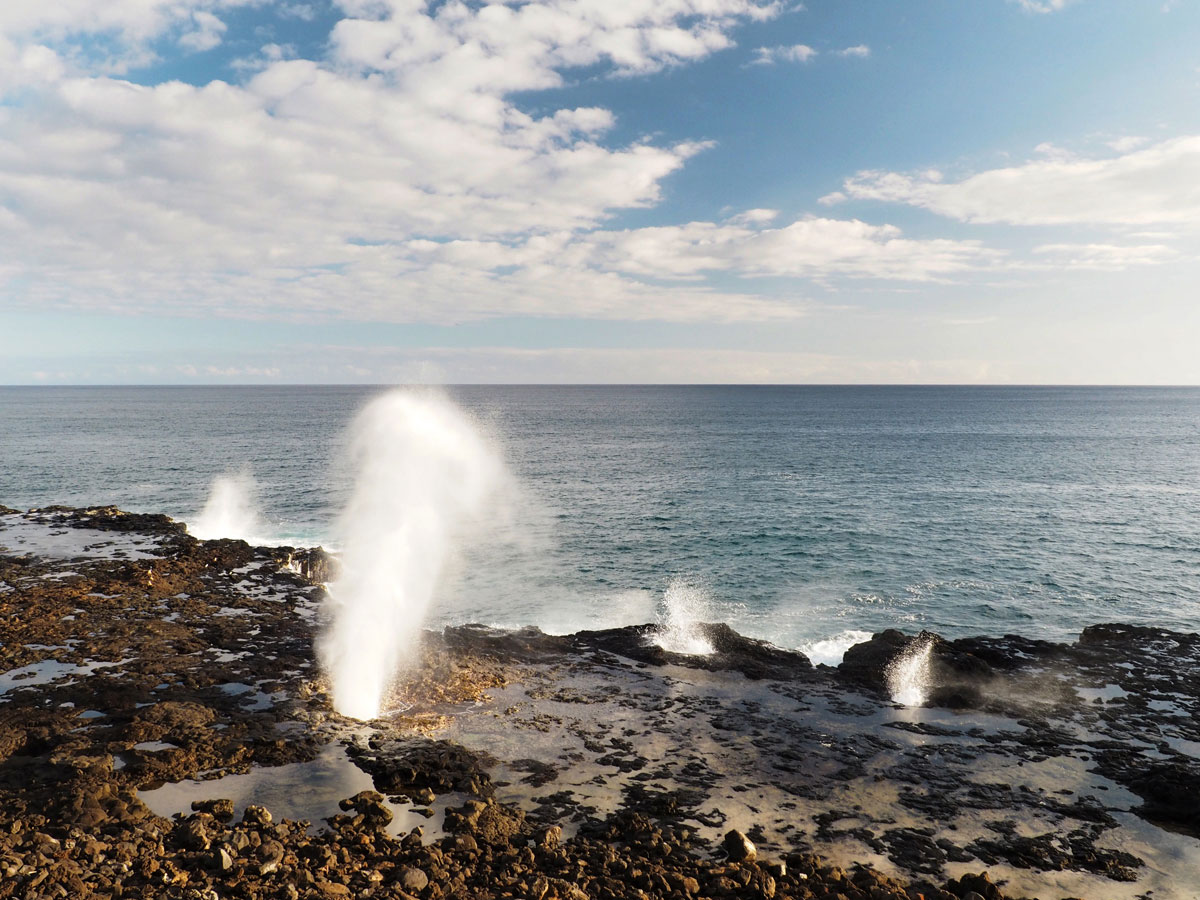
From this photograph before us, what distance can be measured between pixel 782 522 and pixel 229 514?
4990 centimetres

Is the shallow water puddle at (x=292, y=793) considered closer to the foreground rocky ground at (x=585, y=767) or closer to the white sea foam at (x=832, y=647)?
the foreground rocky ground at (x=585, y=767)

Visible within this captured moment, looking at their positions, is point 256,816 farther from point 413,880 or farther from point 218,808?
point 413,880

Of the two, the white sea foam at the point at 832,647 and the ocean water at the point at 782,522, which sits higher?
the ocean water at the point at 782,522

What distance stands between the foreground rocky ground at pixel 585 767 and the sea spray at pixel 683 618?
92cm

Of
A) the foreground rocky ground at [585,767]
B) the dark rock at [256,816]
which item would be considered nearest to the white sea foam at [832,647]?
the foreground rocky ground at [585,767]

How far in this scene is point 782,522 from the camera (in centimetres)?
5944

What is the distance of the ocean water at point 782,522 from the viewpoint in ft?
127

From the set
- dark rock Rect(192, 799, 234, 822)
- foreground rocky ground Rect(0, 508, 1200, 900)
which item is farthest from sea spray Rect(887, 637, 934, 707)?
dark rock Rect(192, 799, 234, 822)

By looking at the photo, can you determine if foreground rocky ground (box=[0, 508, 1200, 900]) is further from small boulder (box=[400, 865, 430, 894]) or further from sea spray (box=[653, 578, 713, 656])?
sea spray (box=[653, 578, 713, 656])

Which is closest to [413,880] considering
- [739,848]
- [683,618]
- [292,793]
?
[292,793]

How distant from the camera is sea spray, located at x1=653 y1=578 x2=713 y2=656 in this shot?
3170 cm

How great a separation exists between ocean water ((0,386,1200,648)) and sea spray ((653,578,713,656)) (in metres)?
0.35

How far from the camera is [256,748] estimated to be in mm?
20031

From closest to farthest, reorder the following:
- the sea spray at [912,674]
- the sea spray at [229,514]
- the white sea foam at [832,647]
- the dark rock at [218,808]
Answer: the dark rock at [218,808]
the sea spray at [912,674]
the white sea foam at [832,647]
the sea spray at [229,514]
